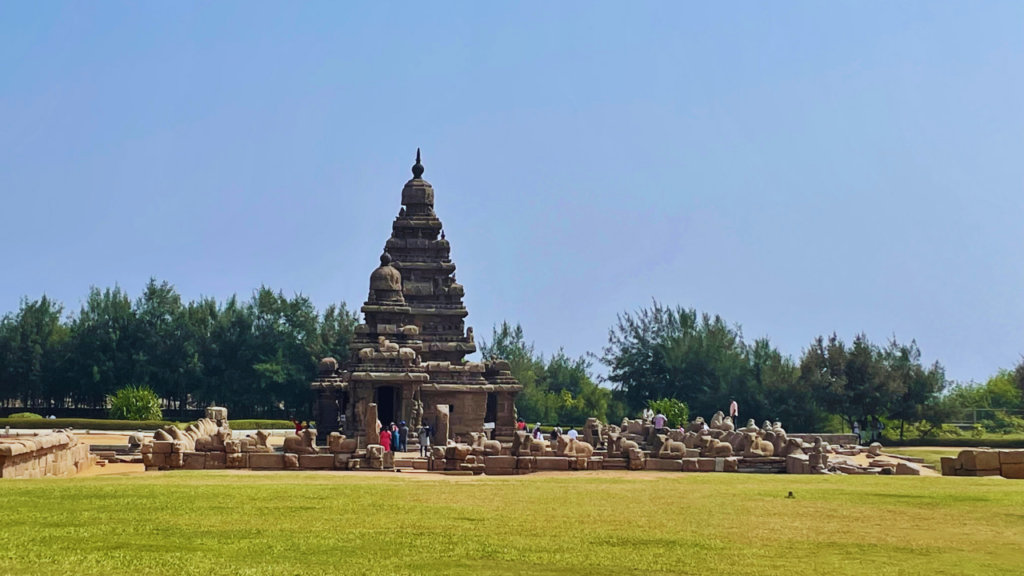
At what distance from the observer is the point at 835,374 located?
6575 centimetres

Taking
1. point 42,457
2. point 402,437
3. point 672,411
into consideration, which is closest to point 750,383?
point 672,411

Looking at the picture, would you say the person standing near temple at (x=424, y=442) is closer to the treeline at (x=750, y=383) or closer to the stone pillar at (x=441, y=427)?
the stone pillar at (x=441, y=427)

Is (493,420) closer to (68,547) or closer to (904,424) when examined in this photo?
(904,424)

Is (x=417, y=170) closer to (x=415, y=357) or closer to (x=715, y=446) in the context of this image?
(x=415, y=357)

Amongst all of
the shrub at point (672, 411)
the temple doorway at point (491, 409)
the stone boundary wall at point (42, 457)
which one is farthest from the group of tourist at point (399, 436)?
the shrub at point (672, 411)

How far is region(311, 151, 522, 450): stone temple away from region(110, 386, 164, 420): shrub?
11.5 meters

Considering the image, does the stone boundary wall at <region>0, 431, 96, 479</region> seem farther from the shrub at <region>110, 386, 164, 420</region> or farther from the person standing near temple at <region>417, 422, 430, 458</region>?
the shrub at <region>110, 386, 164, 420</region>

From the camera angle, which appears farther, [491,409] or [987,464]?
[491,409]

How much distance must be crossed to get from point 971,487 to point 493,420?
34667 mm

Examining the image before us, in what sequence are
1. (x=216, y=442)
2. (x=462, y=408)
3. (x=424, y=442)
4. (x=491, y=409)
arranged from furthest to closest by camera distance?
(x=491, y=409) < (x=462, y=408) < (x=424, y=442) < (x=216, y=442)

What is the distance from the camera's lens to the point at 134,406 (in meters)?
68.8

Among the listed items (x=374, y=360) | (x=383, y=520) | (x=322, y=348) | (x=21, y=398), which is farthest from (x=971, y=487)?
(x=21, y=398)

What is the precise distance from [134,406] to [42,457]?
137 ft

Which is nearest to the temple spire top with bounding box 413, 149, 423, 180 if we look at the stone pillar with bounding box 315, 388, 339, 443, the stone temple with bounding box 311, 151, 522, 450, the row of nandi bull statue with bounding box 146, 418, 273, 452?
the stone temple with bounding box 311, 151, 522, 450
